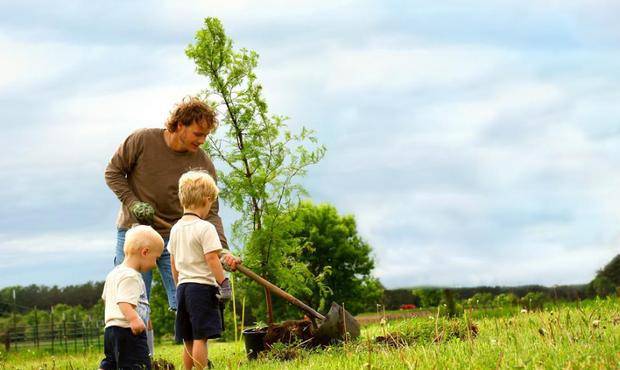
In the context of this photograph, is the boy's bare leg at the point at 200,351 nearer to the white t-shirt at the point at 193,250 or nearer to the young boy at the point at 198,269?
the young boy at the point at 198,269

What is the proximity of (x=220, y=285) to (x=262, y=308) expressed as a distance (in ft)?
64.3

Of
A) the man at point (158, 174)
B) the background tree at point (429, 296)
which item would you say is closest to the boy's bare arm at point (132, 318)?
the man at point (158, 174)

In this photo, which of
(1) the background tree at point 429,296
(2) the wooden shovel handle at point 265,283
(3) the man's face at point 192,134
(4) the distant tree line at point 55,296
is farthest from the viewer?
(4) the distant tree line at point 55,296

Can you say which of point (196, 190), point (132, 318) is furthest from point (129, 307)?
point (196, 190)

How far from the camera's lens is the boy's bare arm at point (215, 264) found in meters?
5.52

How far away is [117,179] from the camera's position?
22.9 ft

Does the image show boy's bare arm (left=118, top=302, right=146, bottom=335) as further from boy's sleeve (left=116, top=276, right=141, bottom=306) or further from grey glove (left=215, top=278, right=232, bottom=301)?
grey glove (left=215, top=278, right=232, bottom=301)

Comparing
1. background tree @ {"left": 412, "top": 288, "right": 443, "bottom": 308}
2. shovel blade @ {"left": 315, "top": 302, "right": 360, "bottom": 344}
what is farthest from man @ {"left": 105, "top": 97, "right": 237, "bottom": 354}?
background tree @ {"left": 412, "top": 288, "right": 443, "bottom": 308}

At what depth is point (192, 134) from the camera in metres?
6.60

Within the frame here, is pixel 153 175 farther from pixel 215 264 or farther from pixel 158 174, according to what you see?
pixel 215 264

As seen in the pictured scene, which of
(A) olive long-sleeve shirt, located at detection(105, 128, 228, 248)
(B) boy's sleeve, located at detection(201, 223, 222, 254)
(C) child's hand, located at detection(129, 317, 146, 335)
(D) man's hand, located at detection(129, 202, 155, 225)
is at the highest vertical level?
(A) olive long-sleeve shirt, located at detection(105, 128, 228, 248)

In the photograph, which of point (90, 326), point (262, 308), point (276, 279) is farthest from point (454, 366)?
point (90, 326)

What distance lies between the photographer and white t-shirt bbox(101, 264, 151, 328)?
17.5 ft

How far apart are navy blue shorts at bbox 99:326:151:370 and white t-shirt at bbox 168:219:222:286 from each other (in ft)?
1.88
